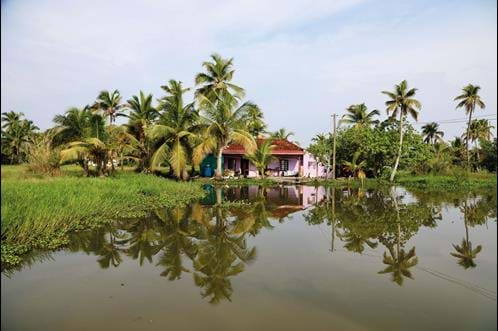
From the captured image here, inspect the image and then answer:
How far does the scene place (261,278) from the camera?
5.61m

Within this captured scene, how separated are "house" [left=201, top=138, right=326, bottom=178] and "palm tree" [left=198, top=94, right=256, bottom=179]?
16.1 ft

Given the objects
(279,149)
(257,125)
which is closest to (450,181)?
(279,149)

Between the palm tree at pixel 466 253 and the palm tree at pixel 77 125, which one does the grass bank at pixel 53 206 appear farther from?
the palm tree at pixel 466 253

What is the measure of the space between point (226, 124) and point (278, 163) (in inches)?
319

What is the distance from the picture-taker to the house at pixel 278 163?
26906 mm

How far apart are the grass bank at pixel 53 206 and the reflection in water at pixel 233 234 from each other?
358 mm

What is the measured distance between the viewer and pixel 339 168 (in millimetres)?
28656

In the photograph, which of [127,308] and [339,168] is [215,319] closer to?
[127,308]

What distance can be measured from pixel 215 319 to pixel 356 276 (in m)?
2.61

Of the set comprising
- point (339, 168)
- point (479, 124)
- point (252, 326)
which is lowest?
point (252, 326)

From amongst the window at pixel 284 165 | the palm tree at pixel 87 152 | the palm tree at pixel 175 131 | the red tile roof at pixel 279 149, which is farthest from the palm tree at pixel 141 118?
the window at pixel 284 165

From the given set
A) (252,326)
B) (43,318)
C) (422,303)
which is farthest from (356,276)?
(43,318)

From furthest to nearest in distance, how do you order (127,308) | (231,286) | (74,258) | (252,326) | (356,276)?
(74,258) < (356,276) < (231,286) < (127,308) < (252,326)

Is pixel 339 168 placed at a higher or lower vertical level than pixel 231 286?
higher
